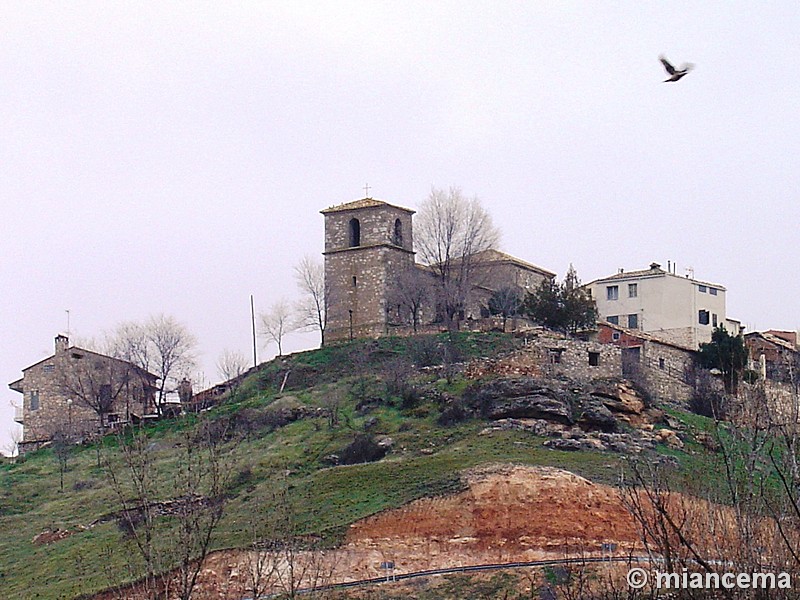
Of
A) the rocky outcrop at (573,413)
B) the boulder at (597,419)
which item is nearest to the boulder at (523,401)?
the rocky outcrop at (573,413)

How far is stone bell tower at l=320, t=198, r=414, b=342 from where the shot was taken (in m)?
58.1

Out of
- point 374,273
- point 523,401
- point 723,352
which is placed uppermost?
point 374,273

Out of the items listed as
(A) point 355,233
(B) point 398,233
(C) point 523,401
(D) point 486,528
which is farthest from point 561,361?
(D) point 486,528

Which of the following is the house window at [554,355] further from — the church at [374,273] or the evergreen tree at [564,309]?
the church at [374,273]

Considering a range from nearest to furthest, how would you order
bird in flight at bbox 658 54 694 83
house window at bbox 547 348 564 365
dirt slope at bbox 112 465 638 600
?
1. bird in flight at bbox 658 54 694 83
2. dirt slope at bbox 112 465 638 600
3. house window at bbox 547 348 564 365

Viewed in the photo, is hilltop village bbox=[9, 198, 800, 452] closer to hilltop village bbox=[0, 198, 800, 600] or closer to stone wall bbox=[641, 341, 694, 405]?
hilltop village bbox=[0, 198, 800, 600]

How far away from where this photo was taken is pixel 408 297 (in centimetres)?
5822

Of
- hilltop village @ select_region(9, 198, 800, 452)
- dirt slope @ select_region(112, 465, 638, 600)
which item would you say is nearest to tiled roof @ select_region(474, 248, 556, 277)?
hilltop village @ select_region(9, 198, 800, 452)

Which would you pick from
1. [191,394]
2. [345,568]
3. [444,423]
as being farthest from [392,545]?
[191,394]

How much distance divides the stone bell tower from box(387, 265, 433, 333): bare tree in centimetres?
35

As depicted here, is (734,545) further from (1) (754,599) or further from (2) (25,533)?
(2) (25,533)

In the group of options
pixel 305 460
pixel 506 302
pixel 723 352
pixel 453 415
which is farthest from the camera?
pixel 506 302

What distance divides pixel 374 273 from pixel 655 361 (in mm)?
12894

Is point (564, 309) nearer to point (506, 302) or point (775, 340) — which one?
point (506, 302)
